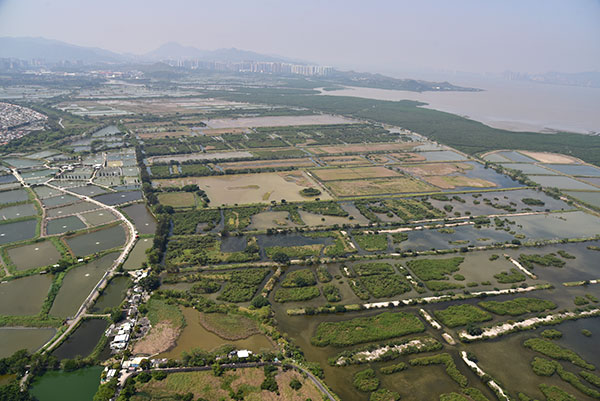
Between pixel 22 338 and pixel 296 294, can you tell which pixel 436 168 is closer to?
pixel 296 294

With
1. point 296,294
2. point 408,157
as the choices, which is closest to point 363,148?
point 408,157

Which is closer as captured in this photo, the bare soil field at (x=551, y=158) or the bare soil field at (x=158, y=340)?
the bare soil field at (x=158, y=340)

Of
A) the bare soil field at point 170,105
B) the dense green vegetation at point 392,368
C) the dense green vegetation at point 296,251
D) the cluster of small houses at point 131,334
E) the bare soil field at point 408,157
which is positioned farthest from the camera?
the bare soil field at point 170,105

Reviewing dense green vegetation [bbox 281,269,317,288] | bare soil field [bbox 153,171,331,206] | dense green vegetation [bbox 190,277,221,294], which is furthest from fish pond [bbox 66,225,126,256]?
dense green vegetation [bbox 281,269,317,288]

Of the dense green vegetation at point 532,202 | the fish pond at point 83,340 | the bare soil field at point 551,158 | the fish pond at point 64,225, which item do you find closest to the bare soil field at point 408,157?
the dense green vegetation at point 532,202

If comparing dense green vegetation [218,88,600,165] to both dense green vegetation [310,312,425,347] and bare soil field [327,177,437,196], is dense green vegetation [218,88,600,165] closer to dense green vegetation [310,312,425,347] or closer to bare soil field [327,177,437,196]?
bare soil field [327,177,437,196]

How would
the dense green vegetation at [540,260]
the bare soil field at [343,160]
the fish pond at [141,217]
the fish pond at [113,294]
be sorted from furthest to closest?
1. the bare soil field at [343,160]
2. the fish pond at [141,217]
3. the dense green vegetation at [540,260]
4. the fish pond at [113,294]

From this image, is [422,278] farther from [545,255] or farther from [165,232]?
[165,232]

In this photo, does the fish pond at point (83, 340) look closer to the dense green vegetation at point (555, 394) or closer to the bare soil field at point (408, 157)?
the dense green vegetation at point (555, 394)
